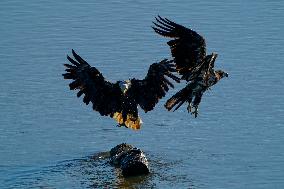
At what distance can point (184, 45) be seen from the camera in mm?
20406

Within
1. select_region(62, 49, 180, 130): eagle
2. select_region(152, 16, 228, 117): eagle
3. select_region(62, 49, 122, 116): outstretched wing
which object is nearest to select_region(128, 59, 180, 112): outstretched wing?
select_region(62, 49, 180, 130): eagle

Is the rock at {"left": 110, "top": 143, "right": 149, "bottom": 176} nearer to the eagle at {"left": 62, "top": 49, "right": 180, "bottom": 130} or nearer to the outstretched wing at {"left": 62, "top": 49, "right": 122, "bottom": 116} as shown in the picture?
the eagle at {"left": 62, "top": 49, "right": 180, "bottom": 130}

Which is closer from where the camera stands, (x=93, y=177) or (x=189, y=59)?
(x=189, y=59)

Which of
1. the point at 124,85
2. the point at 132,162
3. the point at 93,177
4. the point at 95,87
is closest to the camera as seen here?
the point at 132,162

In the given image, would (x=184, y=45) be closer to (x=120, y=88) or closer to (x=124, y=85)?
(x=124, y=85)

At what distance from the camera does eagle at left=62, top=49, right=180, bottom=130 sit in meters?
21.2

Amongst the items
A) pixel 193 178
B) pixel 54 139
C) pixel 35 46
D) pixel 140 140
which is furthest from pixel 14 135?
pixel 35 46

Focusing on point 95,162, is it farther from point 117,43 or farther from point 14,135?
point 117,43

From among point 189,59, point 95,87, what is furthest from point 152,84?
point 189,59

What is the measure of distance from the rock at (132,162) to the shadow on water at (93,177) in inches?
4.2

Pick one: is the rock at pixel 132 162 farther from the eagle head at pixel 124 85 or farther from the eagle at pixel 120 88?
the eagle head at pixel 124 85

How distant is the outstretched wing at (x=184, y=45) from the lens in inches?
797

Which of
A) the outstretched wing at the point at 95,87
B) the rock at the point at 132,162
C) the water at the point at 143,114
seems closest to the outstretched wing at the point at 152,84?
the outstretched wing at the point at 95,87

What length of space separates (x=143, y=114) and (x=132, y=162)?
11.0 ft
